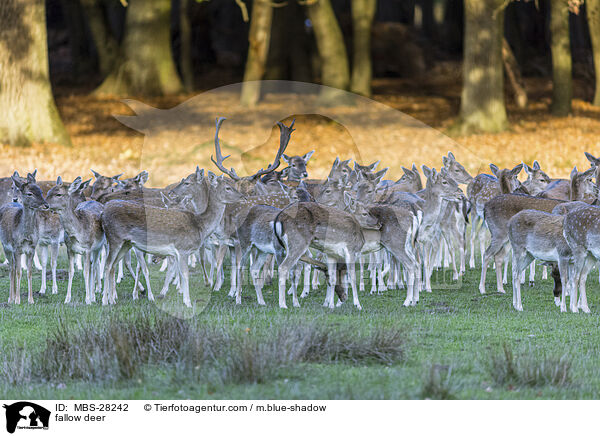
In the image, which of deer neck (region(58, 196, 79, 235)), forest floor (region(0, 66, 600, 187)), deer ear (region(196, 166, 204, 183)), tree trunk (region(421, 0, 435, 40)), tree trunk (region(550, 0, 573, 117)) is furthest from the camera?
tree trunk (region(421, 0, 435, 40))

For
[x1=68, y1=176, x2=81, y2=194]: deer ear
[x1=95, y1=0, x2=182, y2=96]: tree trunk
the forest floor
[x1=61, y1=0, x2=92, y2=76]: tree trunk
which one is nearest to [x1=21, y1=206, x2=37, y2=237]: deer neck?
[x1=68, y1=176, x2=81, y2=194]: deer ear

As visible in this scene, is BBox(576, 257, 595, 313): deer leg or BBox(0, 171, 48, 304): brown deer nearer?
BBox(576, 257, 595, 313): deer leg

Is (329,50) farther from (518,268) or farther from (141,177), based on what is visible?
(518,268)

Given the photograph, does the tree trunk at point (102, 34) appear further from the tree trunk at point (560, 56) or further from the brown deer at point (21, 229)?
the brown deer at point (21, 229)

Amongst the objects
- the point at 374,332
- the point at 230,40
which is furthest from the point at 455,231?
the point at 230,40

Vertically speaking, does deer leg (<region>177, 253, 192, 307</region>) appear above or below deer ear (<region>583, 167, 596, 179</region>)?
below

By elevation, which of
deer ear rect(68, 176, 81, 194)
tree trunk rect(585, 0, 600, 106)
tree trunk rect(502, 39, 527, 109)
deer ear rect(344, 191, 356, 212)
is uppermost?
tree trunk rect(585, 0, 600, 106)

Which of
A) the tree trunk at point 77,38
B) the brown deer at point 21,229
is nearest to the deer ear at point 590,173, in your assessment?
the brown deer at point 21,229

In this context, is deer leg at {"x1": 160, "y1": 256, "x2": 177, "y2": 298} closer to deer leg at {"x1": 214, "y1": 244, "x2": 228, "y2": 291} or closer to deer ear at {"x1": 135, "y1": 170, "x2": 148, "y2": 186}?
deer leg at {"x1": 214, "y1": 244, "x2": 228, "y2": 291}

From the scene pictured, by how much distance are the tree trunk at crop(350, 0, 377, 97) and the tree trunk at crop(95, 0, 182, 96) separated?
5.35 meters

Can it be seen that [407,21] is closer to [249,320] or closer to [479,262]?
[479,262]

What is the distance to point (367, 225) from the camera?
1161cm

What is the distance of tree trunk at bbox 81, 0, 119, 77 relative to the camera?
31.1m

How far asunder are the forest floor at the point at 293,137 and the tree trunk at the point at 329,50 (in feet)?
1.97
